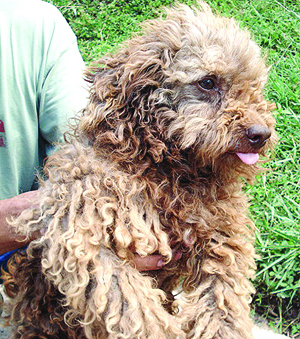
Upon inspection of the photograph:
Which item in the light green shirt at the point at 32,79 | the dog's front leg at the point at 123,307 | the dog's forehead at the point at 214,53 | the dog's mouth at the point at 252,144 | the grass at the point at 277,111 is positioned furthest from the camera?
the grass at the point at 277,111

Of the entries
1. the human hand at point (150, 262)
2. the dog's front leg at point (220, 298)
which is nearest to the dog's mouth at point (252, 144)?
the dog's front leg at point (220, 298)

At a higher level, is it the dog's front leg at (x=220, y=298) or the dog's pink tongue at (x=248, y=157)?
the dog's pink tongue at (x=248, y=157)

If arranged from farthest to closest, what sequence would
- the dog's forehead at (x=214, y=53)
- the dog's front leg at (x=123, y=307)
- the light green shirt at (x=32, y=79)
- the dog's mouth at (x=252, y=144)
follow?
1. the light green shirt at (x=32, y=79)
2. the dog's forehead at (x=214, y=53)
3. the dog's mouth at (x=252, y=144)
4. the dog's front leg at (x=123, y=307)

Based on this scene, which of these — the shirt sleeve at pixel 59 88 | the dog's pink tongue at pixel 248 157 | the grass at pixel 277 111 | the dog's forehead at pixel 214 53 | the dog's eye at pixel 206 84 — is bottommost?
the grass at pixel 277 111

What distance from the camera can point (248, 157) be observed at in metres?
2.08

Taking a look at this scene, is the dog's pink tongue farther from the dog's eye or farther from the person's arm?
the person's arm

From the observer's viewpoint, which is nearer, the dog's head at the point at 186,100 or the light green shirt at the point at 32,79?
the dog's head at the point at 186,100

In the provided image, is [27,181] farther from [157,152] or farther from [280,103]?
[280,103]

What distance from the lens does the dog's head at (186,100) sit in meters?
2.08

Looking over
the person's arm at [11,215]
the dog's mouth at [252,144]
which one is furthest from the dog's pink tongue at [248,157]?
the person's arm at [11,215]

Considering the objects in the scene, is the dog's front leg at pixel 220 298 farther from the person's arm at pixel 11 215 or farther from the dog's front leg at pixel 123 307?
the person's arm at pixel 11 215

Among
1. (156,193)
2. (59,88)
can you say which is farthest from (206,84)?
(59,88)

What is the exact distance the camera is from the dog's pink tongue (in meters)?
2.08

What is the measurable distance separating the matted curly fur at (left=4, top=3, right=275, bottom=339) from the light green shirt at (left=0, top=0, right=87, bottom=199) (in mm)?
482
